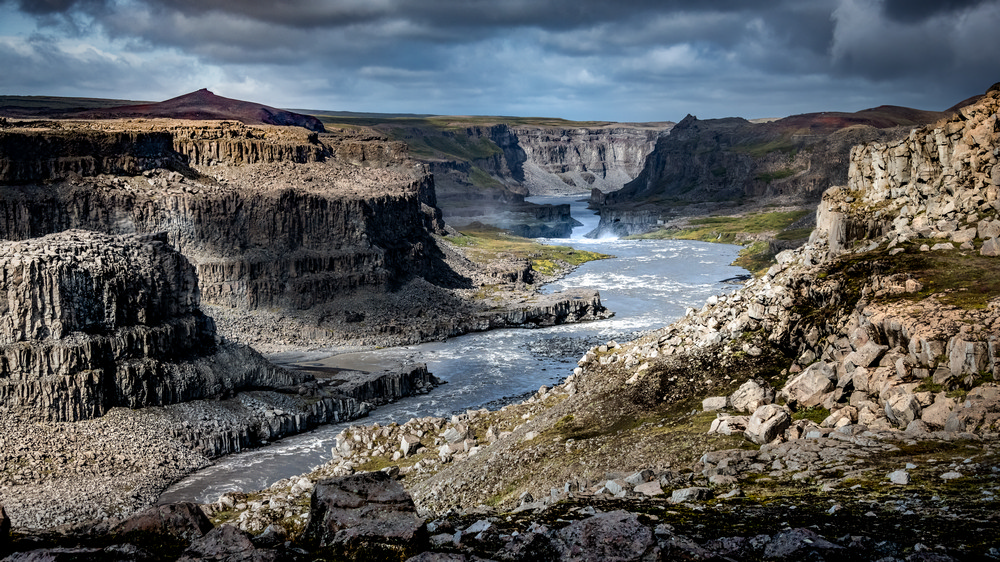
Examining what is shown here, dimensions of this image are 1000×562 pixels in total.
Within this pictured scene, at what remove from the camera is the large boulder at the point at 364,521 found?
14.7m

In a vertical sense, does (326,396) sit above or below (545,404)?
below

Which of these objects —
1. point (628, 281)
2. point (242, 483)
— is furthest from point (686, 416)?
point (628, 281)

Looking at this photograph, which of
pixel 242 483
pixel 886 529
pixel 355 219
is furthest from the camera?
pixel 355 219

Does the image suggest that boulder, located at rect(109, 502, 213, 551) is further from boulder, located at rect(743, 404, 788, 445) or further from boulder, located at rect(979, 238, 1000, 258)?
boulder, located at rect(979, 238, 1000, 258)

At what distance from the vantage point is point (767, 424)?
2147 cm

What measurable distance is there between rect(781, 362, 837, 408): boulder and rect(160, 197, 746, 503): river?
28.6 meters

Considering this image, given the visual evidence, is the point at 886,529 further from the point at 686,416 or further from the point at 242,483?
the point at 242,483

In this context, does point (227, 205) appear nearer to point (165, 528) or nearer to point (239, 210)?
point (239, 210)

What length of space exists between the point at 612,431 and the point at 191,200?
247 feet

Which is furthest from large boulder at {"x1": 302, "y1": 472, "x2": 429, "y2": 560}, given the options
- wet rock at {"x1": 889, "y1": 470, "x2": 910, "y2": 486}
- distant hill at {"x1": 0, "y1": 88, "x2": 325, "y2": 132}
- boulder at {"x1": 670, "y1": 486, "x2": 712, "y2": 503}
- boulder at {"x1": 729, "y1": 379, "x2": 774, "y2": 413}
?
distant hill at {"x1": 0, "y1": 88, "x2": 325, "y2": 132}

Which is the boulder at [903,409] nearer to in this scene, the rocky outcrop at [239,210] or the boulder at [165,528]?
the boulder at [165,528]

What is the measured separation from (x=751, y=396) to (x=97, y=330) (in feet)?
122

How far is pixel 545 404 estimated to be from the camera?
128 ft

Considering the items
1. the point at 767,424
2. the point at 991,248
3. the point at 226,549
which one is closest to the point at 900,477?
the point at 767,424
